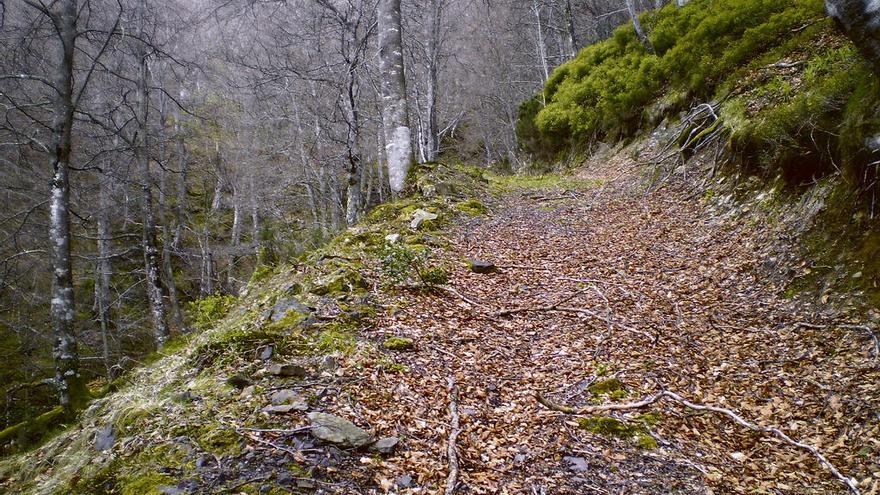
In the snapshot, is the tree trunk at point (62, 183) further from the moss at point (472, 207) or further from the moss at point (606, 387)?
the moss at point (606, 387)

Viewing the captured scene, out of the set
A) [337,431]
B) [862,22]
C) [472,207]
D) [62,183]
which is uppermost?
[62,183]

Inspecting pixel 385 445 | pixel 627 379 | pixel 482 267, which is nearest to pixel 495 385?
pixel 627 379

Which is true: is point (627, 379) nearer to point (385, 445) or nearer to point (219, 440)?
point (385, 445)

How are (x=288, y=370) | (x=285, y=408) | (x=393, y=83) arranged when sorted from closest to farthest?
(x=285, y=408) → (x=288, y=370) → (x=393, y=83)

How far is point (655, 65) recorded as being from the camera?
37.1 ft

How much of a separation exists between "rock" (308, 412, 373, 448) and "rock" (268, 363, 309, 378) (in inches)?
20.9

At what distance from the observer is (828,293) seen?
161 inches

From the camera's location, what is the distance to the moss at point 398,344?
4020 mm

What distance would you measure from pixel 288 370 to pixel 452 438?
4.44 ft

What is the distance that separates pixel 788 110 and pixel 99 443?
7.64 metres

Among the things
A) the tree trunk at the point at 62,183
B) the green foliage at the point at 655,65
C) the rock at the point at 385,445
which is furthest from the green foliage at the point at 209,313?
the green foliage at the point at 655,65

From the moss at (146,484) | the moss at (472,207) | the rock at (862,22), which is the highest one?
the rock at (862,22)

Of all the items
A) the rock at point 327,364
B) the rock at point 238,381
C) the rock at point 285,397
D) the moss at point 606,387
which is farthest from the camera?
the moss at point 606,387

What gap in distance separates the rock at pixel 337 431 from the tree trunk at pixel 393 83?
20.3ft
